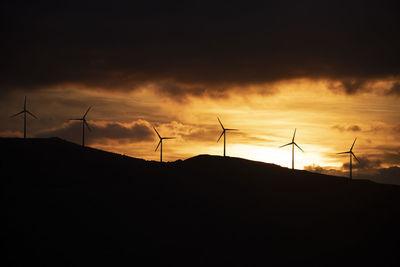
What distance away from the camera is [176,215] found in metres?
59.8

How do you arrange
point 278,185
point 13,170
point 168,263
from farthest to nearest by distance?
1. point 278,185
2. point 13,170
3. point 168,263

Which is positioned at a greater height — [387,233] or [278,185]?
[278,185]

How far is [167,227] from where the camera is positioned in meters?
55.5

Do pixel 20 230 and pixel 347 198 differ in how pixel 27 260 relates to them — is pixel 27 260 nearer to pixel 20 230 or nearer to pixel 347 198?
pixel 20 230

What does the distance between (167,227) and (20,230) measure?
1830 centimetres

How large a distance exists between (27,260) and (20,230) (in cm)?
615

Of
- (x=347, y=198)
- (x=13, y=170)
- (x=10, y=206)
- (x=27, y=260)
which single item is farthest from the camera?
(x=347, y=198)

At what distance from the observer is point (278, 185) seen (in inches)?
3364

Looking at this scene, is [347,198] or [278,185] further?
[278,185]

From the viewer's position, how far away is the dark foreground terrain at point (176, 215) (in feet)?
158

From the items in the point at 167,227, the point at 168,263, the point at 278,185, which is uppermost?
the point at 278,185

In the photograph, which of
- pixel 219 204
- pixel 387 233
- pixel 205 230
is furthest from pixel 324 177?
pixel 205 230

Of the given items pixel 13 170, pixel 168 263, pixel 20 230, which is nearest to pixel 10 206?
pixel 20 230

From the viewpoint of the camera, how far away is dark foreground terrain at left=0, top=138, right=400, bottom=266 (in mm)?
48125
